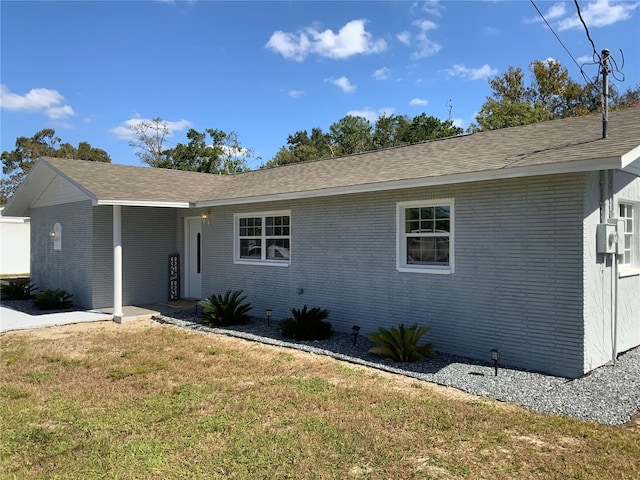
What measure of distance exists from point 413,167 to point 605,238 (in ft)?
11.2

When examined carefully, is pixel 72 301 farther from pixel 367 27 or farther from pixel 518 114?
pixel 518 114

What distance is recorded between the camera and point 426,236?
25.8 feet

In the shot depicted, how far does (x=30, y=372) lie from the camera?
6598 mm

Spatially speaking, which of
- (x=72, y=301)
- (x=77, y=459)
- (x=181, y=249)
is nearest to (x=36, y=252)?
(x=72, y=301)

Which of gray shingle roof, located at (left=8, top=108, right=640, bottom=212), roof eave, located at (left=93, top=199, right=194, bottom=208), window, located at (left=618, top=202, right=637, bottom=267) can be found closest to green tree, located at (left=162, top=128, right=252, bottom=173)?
gray shingle roof, located at (left=8, top=108, right=640, bottom=212)

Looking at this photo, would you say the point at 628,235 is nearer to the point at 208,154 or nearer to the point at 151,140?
the point at 208,154

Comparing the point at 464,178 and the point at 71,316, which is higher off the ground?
the point at 464,178

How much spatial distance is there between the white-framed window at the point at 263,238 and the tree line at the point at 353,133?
19.8 meters

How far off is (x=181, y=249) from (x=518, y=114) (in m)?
22.4

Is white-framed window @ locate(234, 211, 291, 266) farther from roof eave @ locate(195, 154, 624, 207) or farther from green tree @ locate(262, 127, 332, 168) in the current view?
green tree @ locate(262, 127, 332, 168)

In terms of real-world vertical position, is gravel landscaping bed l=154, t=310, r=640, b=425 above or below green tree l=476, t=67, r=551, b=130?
below

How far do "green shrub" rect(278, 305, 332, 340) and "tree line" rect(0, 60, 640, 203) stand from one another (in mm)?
20954

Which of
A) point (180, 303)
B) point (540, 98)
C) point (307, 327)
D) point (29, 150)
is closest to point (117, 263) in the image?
point (180, 303)

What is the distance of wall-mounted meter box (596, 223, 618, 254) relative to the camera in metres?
6.25
